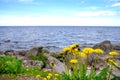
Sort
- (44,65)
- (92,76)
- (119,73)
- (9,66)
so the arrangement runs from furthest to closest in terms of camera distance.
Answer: (44,65)
(9,66)
(119,73)
(92,76)

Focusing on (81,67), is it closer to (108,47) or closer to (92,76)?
A: (92,76)

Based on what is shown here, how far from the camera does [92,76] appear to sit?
670 cm

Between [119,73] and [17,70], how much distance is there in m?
4.82

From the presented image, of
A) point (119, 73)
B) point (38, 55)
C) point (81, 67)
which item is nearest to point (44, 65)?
point (38, 55)

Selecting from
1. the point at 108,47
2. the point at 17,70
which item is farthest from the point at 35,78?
the point at 108,47

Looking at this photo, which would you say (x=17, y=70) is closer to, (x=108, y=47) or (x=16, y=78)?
(x=16, y=78)

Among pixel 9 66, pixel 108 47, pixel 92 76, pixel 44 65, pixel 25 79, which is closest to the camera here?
pixel 92 76

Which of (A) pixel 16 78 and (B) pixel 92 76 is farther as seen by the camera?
(A) pixel 16 78

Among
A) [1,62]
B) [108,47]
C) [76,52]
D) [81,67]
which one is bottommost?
[108,47]

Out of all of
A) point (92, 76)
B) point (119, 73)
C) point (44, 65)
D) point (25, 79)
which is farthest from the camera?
point (44, 65)

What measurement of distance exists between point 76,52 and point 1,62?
21.6 feet

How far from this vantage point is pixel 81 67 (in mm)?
6805

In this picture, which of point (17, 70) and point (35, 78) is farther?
point (17, 70)

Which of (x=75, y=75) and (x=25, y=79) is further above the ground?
(x=75, y=75)
